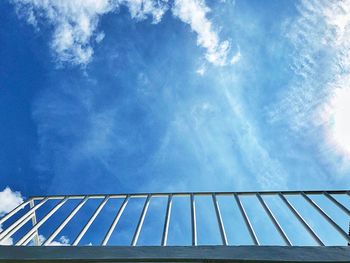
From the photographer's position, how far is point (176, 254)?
1.09 m

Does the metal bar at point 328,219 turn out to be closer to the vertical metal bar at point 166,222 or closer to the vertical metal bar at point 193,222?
the vertical metal bar at point 193,222

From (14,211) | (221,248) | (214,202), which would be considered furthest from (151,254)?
(14,211)

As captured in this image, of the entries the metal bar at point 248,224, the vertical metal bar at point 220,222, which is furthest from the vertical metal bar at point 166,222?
the metal bar at point 248,224

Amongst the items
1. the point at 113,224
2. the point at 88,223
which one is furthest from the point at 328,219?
the point at 88,223

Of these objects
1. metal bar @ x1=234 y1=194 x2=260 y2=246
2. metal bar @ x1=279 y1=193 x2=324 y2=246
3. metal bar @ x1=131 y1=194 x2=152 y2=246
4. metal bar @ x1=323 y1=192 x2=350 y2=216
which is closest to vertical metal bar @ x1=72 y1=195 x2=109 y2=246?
metal bar @ x1=131 y1=194 x2=152 y2=246

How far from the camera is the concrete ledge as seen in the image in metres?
1.02

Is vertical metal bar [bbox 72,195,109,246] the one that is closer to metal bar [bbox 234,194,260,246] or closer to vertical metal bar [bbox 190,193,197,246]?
vertical metal bar [bbox 190,193,197,246]

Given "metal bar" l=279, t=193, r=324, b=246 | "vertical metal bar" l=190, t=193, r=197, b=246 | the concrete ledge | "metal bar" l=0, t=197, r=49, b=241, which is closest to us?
the concrete ledge

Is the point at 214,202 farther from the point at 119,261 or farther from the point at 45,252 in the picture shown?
the point at 45,252

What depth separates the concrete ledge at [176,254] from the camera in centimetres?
102

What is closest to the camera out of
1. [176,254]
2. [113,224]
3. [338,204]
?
[176,254]

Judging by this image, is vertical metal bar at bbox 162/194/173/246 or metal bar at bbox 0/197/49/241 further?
metal bar at bbox 0/197/49/241

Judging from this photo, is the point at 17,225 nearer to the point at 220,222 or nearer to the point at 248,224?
the point at 220,222

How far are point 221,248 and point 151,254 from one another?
0.98ft
